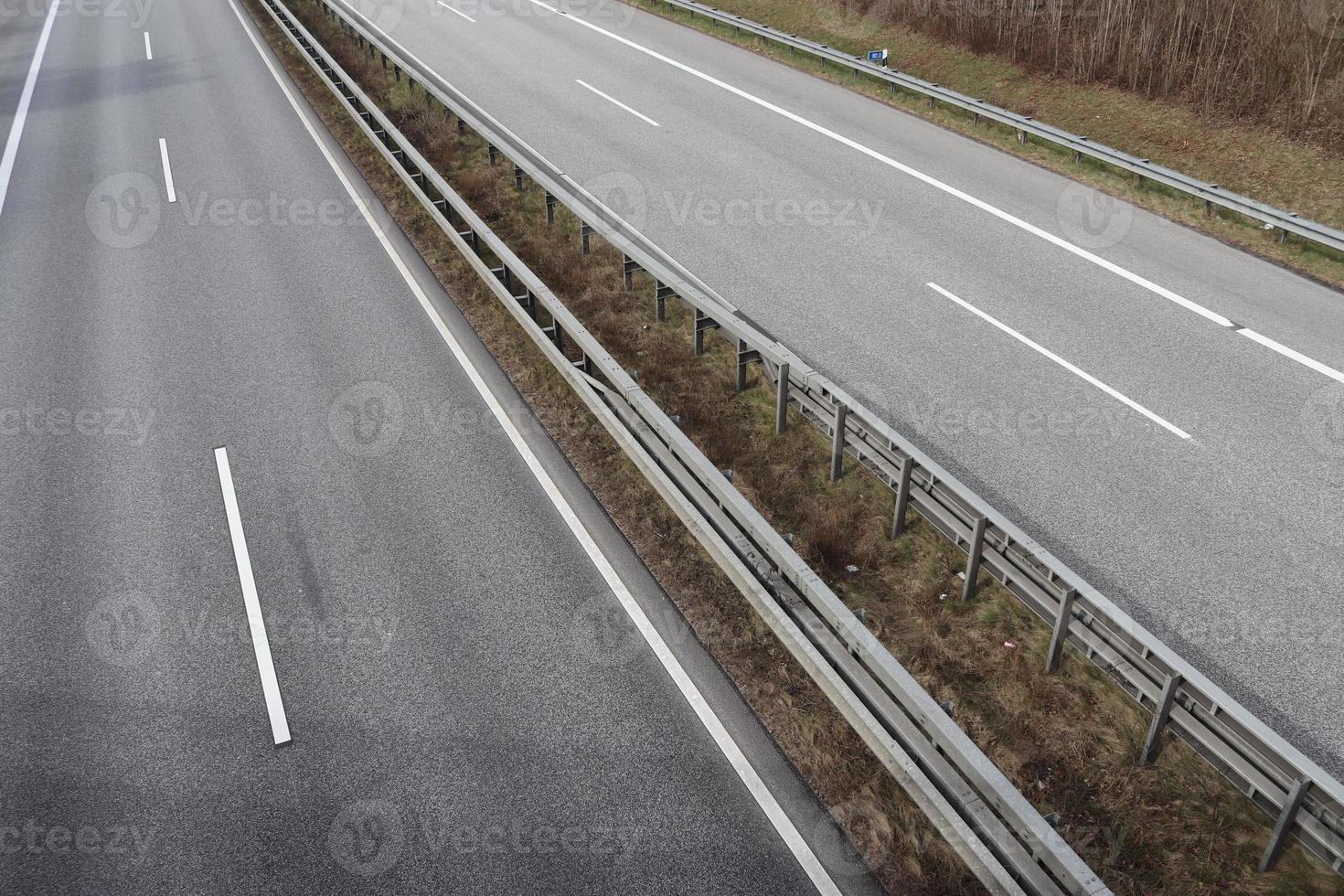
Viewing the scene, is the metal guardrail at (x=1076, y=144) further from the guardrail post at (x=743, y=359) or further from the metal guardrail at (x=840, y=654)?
the metal guardrail at (x=840, y=654)

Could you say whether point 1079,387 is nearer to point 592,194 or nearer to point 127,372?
point 592,194

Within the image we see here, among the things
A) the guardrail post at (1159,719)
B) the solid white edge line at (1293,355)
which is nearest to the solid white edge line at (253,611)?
the guardrail post at (1159,719)

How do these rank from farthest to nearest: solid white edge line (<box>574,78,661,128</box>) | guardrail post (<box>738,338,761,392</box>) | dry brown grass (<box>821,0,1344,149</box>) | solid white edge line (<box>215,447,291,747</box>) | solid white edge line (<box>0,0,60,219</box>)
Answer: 1. solid white edge line (<box>574,78,661,128</box>)
2. solid white edge line (<box>0,0,60,219</box>)
3. dry brown grass (<box>821,0,1344,149</box>)
4. guardrail post (<box>738,338,761,392</box>)
5. solid white edge line (<box>215,447,291,747</box>)

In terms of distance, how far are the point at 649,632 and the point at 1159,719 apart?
3.35 metres

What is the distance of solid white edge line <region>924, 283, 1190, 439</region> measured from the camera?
9398 mm

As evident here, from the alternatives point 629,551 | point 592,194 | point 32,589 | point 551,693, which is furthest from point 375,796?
point 592,194

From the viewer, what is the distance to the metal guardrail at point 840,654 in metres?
4.91

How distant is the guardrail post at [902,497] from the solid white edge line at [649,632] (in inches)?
91.7

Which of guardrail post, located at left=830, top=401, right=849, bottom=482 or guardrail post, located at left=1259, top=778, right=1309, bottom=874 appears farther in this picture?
guardrail post, located at left=830, top=401, right=849, bottom=482

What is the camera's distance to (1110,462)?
8875mm

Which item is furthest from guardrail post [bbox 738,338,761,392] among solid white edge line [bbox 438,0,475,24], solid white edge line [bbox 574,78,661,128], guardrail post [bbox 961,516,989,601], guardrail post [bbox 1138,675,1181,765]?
solid white edge line [bbox 438,0,475,24]

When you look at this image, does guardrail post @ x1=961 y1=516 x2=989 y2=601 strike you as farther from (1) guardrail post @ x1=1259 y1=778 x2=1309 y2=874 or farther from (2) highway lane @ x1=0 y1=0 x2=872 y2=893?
(1) guardrail post @ x1=1259 y1=778 x2=1309 y2=874

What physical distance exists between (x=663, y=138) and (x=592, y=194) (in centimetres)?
313

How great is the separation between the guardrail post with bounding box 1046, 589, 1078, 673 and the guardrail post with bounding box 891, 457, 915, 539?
5.18 feet
